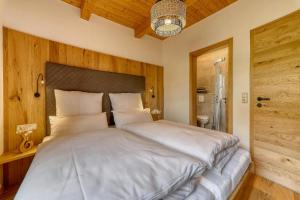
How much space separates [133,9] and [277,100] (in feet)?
7.75

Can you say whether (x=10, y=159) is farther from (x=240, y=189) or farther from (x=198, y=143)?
(x=240, y=189)

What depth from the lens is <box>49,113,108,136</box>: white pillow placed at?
5.28ft

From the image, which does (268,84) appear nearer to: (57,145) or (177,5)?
(177,5)

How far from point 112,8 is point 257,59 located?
223 cm

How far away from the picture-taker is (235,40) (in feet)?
6.68

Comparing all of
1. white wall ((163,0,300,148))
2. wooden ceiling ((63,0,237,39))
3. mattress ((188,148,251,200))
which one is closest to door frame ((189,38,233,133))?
white wall ((163,0,300,148))

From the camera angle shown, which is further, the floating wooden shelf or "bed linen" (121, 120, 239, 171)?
the floating wooden shelf

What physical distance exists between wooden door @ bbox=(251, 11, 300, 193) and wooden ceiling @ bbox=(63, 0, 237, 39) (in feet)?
2.69

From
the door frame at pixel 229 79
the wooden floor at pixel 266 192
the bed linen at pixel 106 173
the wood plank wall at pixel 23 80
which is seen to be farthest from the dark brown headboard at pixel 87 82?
the wooden floor at pixel 266 192

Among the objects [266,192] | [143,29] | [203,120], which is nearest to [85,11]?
[143,29]

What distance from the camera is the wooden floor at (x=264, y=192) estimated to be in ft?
4.57

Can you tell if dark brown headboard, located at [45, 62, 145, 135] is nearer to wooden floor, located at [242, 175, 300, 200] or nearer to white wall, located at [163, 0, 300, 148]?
white wall, located at [163, 0, 300, 148]

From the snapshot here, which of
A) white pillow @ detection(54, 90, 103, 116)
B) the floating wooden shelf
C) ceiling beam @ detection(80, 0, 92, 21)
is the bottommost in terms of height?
the floating wooden shelf

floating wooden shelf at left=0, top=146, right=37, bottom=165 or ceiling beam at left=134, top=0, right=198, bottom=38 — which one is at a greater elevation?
ceiling beam at left=134, top=0, right=198, bottom=38
